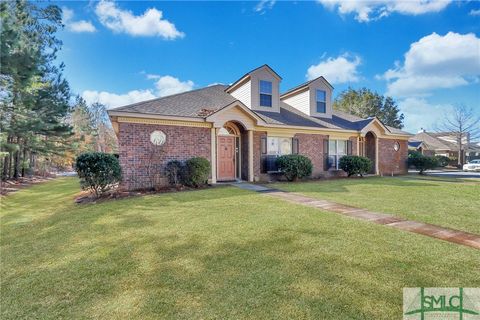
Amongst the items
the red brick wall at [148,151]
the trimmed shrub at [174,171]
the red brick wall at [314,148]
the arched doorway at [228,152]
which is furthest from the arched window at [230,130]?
the red brick wall at [314,148]

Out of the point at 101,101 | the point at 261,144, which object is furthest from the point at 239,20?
the point at 101,101

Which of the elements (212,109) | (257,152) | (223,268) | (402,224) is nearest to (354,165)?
(257,152)

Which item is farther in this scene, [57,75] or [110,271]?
[57,75]

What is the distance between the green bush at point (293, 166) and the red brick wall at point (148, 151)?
4.32 m

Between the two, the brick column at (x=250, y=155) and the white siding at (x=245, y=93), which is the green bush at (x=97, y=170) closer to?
the brick column at (x=250, y=155)

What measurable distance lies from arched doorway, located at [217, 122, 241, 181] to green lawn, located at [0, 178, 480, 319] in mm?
7191

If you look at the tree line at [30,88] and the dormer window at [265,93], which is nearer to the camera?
the tree line at [30,88]

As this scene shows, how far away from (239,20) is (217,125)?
18.7 feet

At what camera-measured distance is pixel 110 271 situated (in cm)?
340

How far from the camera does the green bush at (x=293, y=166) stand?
12.8 m

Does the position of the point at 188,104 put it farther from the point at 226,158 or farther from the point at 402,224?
the point at 402,224

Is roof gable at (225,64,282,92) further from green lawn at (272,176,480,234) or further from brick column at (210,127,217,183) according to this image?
green lawn at (272,176,480,234)

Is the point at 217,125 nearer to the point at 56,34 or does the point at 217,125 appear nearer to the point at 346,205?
the point at 346,205

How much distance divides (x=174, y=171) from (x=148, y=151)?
4.65 feet
